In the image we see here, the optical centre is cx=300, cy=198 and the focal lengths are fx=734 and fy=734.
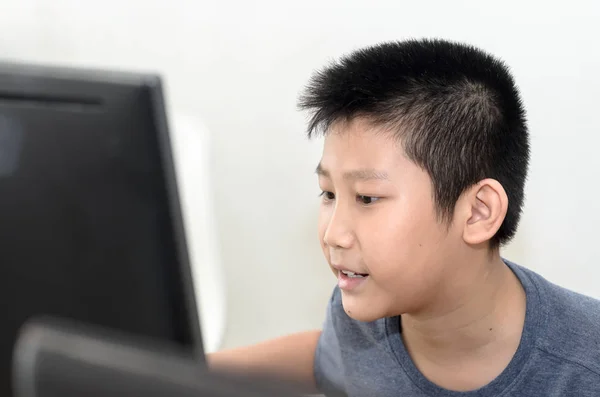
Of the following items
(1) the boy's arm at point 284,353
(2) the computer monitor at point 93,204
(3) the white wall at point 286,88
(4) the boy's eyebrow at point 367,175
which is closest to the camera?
(2) the computer monitor at point 93,204

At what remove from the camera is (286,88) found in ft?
4.78

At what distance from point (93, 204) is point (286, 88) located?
1.07 m

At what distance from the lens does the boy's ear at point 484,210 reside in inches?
35.0

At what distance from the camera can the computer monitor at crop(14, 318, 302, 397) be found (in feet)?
0.91

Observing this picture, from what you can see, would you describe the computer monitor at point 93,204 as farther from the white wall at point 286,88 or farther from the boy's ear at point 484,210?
→ the white wall at point 286,88

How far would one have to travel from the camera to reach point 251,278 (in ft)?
5.24

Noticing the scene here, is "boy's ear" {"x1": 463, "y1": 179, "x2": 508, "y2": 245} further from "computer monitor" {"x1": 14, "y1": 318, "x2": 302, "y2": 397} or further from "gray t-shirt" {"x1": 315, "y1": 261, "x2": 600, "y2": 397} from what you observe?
"computer monitor" {"x1": 14, "y1": 318, "x2": 302, "y2": 397}

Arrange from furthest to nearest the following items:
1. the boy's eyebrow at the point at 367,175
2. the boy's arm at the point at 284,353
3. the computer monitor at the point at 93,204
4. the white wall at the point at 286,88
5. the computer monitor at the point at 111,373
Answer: the white wall at the point at 286,88
the boy's arm at the point at 284,353
the boy's eyebrow at the point at 367,175
the computer monitor at the point at 93,204
the computer monitor at the point at 111,373

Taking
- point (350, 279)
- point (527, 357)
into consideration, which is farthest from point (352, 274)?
point (527, 357)

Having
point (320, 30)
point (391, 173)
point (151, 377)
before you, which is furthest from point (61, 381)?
point (320, 30)

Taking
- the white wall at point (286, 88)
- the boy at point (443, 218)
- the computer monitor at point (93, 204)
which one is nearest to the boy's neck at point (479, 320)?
the boy at point (443, 218)

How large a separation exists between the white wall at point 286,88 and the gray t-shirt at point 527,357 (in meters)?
0.39

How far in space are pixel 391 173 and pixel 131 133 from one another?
0.50 metres

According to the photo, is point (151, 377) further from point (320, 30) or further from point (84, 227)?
point (320, 30)
